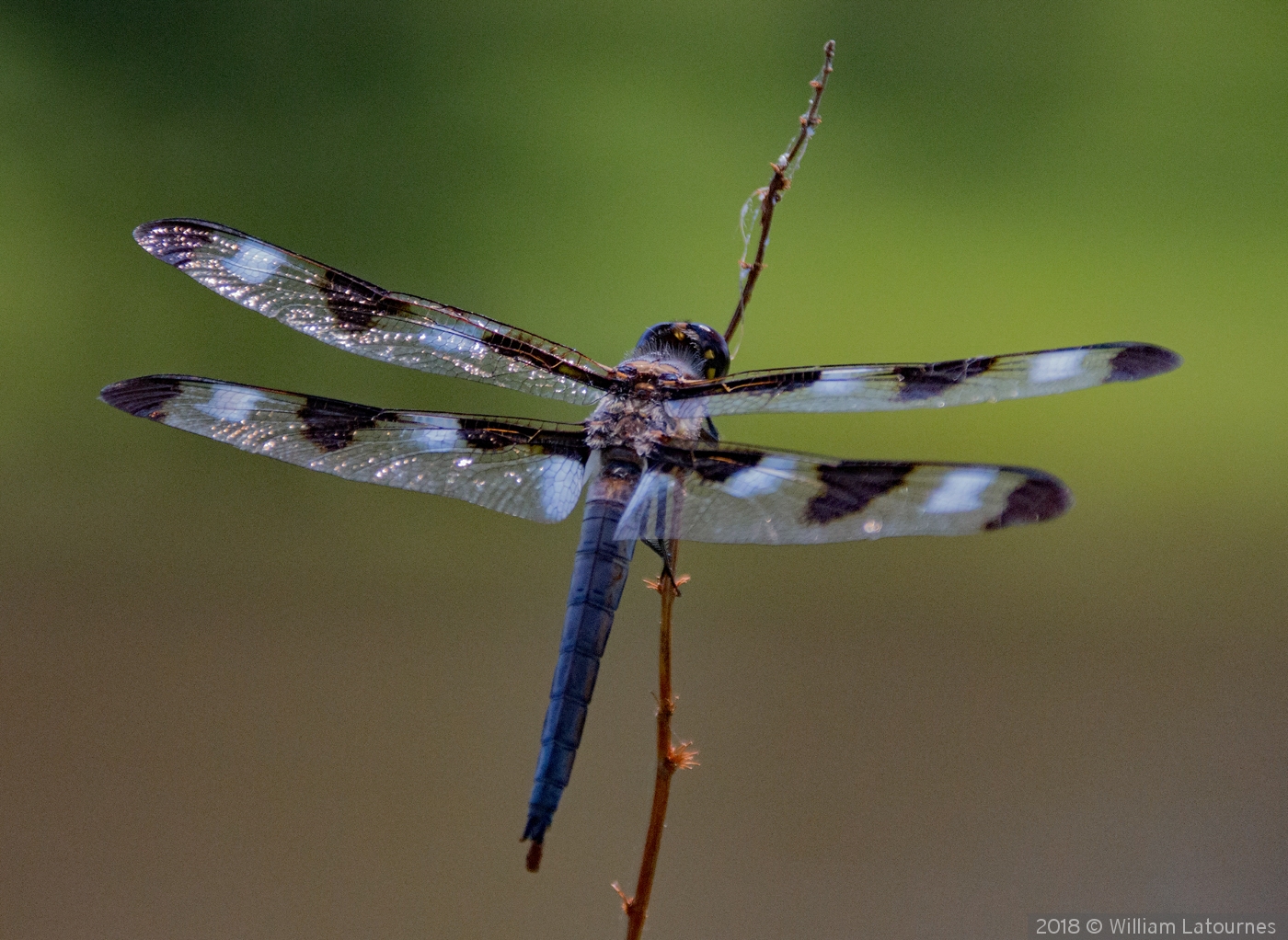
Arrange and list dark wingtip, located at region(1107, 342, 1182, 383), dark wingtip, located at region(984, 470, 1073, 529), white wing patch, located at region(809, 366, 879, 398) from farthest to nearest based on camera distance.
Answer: white wing patch, located at region(809, 366, 879, 398)
dark wingtip, located at region(1107, 342, 1182, 383)
dark wingtip, located at region(984, 470, 1073, 529)

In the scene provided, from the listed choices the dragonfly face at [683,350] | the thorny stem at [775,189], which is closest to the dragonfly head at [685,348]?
the dragonfly face at [683,350]

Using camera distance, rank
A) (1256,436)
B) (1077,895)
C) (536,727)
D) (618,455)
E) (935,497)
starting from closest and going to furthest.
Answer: (935,497)
(618,455)
(1077,895)
(536,727)
(1256,436)

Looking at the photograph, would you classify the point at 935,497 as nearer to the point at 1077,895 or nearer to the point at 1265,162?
the point at 1077,895

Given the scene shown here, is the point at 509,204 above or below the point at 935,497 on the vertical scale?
above

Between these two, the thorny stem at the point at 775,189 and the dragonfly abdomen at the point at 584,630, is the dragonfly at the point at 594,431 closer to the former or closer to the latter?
the dragonfly abdomen at the point at 584,630

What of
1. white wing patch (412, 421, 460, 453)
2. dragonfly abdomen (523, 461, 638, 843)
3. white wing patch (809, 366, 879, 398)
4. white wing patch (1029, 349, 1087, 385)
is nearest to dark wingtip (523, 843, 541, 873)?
dragonfly abdomen (523, 461, 638, 843)

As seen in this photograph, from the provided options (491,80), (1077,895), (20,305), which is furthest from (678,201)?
(1077,895)

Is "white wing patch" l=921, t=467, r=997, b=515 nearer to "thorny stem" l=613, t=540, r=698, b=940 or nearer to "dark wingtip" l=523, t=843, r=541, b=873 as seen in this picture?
"thorny stem" l=613, t=540, r=698, b=940
